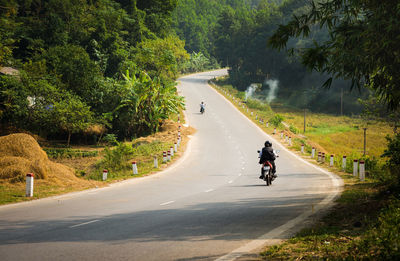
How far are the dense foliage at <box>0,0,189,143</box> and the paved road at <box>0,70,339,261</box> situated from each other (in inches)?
701

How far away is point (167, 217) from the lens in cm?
1045

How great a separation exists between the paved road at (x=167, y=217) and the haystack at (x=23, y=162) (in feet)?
9.78

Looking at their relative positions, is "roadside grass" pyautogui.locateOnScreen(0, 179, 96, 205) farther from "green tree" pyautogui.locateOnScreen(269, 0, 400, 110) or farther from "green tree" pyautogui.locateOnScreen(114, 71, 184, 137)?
"green tree" pyautogui.locateOnScreen(114, 71, 184, 137)

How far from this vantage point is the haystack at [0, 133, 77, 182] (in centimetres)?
1746

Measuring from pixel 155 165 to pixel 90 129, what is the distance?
18.6 metres

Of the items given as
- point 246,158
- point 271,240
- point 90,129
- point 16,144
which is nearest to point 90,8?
point 90,129

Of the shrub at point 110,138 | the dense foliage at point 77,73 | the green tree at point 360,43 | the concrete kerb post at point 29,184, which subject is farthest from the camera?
the shrub at point 110,138

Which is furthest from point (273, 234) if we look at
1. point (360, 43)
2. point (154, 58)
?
point (154, 58)

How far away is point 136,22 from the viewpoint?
196ft

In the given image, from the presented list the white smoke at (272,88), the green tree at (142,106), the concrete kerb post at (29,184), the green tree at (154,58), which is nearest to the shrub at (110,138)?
the green tree at (142,106)

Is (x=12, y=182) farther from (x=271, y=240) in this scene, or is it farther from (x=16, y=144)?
(x=271, y=240)

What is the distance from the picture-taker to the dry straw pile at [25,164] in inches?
687

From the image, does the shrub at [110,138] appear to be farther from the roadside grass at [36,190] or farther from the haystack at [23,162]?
the roadside grass at [36,190]

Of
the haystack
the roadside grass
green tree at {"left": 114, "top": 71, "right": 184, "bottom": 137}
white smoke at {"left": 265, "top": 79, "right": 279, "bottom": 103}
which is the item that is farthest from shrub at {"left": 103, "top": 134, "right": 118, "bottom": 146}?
white smoke at {"left": 265, "top": 79, "right": 279, "bottom": 103}
